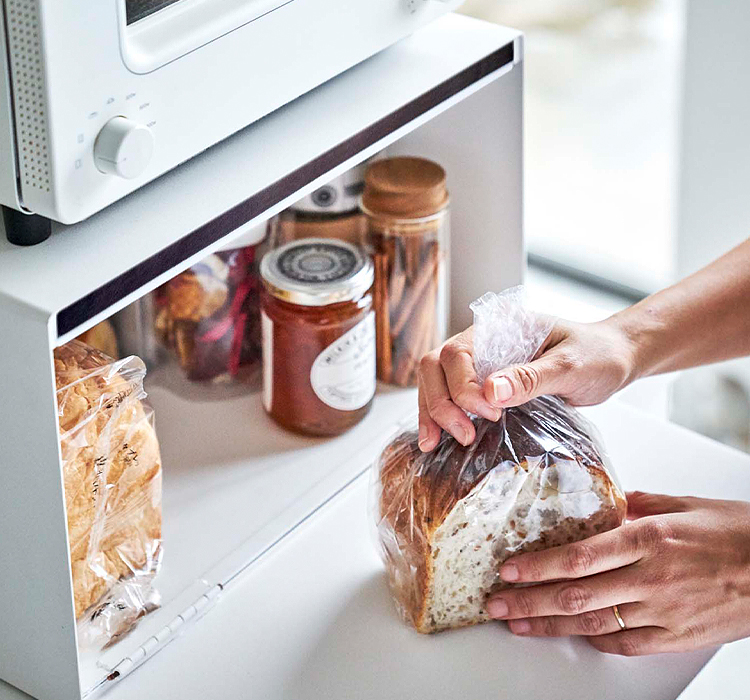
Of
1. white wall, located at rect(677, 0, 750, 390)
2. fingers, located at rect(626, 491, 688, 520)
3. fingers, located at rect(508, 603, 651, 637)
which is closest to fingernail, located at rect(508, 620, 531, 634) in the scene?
fingers, located at rect(508, 603, 651, 637)

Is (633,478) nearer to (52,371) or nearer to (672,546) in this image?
(672,546)

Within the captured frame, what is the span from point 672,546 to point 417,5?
1.44 ft

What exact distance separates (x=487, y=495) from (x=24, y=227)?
0.35 m

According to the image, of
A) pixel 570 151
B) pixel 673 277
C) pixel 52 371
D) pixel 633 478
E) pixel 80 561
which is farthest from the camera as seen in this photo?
pixel 570 151

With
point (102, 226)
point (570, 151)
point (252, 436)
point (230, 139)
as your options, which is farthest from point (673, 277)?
point (102, 226)

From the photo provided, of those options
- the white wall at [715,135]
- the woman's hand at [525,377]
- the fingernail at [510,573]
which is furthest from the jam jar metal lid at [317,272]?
the white wall at [715,135]

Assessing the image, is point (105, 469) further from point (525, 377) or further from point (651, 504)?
point (651, 504)

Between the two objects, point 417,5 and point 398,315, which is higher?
point 417,5

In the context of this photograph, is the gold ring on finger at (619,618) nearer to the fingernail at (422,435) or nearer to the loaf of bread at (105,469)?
the fingernail at (422,435)

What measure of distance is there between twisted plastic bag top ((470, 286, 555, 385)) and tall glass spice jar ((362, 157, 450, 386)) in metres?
0.21

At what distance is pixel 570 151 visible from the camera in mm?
2035

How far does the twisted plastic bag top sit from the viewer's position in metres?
0.78

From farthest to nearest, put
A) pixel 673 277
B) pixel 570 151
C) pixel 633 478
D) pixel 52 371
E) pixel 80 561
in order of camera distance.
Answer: pixel 570 151, pixel 673 277, pixel 633 478, pixel 80 561, pixel 52 371

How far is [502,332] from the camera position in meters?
0.79
